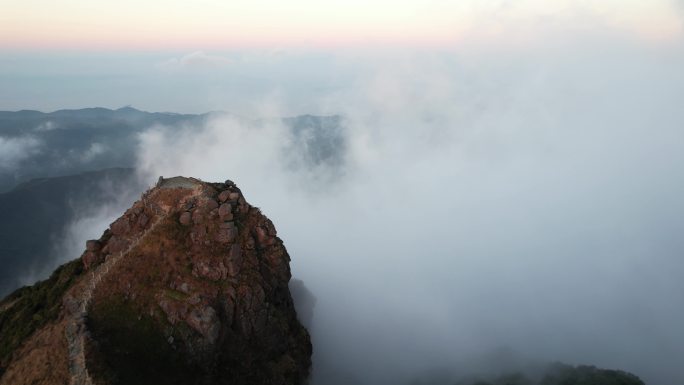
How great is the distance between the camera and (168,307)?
59.8 meters

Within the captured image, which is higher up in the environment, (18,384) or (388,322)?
(388,322)

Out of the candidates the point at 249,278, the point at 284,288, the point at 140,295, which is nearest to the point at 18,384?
the point at 140,295

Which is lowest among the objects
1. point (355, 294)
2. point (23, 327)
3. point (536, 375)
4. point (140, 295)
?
point (536, 375)

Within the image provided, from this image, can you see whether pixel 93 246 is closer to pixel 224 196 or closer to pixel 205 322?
pixel 224 196

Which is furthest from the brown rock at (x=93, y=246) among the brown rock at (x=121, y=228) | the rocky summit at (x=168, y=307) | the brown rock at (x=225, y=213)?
the brown rock at (x=225, y=213)

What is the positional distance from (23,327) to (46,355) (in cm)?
1101

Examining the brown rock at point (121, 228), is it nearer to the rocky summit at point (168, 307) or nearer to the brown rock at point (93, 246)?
the rocky summit at point (168, 307)

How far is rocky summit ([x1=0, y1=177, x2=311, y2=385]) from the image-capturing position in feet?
178

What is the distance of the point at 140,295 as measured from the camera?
197 feet

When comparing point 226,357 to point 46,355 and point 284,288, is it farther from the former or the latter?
point 46,355

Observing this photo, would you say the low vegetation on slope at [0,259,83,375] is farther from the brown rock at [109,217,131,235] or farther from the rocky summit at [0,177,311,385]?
the brown rock at [109,217,131,235]

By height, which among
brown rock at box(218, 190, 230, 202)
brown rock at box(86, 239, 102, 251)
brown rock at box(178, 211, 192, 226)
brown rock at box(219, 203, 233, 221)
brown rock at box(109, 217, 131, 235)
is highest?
brown rock at box(218, 190, 230, 202)

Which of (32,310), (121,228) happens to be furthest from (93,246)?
(32,310)

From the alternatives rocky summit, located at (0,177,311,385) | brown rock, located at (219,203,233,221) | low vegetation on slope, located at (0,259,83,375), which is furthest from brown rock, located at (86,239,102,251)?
brown rock, located at (219,203,233,221)
